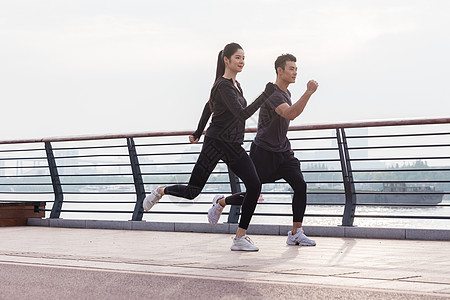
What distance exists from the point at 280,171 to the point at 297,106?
1021 millimetres

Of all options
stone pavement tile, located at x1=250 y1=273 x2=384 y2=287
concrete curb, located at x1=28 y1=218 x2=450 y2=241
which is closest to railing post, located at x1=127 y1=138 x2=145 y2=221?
concrete curb, located at x1=28 y1=218 x2=450 y2=241

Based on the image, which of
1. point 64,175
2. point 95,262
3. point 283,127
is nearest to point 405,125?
point 283,127

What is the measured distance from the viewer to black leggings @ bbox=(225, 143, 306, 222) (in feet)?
22.2

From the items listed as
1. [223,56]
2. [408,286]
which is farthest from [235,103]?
[408,286]

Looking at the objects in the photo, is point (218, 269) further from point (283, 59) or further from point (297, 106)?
point (283, 59)

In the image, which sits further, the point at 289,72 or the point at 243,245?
the point at 289,72

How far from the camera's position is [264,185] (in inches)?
354

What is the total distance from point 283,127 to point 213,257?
1518 mm

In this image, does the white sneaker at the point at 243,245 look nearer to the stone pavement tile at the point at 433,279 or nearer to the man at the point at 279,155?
the man at the point at 279,155

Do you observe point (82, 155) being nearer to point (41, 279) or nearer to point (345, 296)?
point (41, 279)

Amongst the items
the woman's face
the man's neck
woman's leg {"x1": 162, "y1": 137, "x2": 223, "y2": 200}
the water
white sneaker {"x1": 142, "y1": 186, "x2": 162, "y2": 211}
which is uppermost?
the woman's face

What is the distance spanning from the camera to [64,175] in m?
9.91

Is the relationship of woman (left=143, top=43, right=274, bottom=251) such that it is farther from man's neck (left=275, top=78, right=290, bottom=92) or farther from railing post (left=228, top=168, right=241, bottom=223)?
railing post (left=228, top=168, right=241, bottom=223)

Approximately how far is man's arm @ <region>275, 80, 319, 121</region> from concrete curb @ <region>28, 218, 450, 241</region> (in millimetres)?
1816
